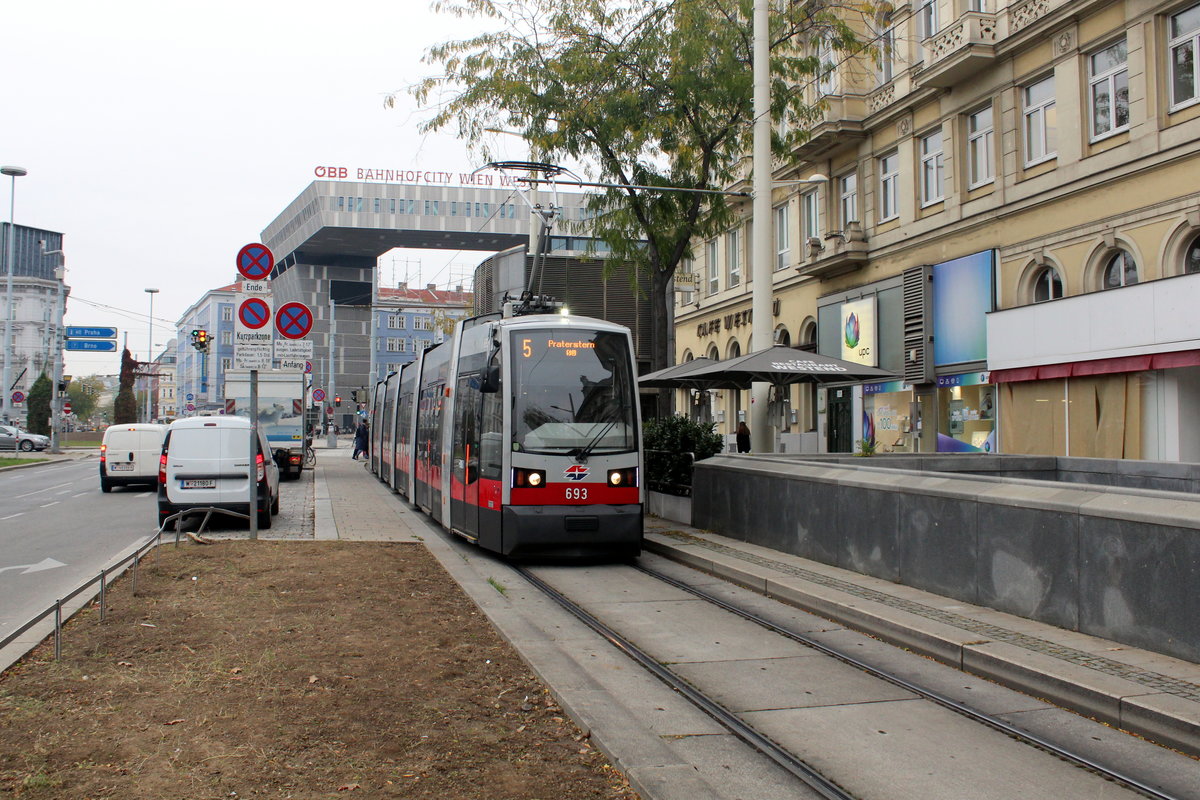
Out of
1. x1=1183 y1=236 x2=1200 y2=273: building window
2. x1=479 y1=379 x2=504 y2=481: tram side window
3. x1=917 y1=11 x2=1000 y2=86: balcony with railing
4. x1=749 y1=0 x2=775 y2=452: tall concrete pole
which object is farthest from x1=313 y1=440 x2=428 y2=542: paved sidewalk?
x1=917 y1=11 x2=1000 y2=86: balcony with railing

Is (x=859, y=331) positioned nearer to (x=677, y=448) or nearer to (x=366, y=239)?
(x=677, y=448)

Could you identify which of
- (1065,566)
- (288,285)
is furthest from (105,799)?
(288,285)

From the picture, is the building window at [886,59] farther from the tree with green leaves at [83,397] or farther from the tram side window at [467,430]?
the tree with green leaves at [83,397]

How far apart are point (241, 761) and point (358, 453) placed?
145ft

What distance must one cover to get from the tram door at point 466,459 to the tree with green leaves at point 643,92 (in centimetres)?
546

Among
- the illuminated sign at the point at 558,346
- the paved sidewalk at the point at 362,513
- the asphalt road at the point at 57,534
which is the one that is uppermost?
the illuminated sign at the point at 558,346

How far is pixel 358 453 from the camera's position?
47.7 meters

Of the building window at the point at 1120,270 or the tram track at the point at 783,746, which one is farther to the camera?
the building window at the point at 1120,270

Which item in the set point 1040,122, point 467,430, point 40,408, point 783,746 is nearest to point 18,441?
point 40,408

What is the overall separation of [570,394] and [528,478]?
3.85ft

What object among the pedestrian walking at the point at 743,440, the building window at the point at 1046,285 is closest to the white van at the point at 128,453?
the pedestrian walking at the point at 743,440

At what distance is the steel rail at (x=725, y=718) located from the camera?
4.78m

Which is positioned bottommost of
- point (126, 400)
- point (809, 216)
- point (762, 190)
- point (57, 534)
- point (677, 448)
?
point (57, 534)

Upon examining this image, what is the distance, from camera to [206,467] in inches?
634
